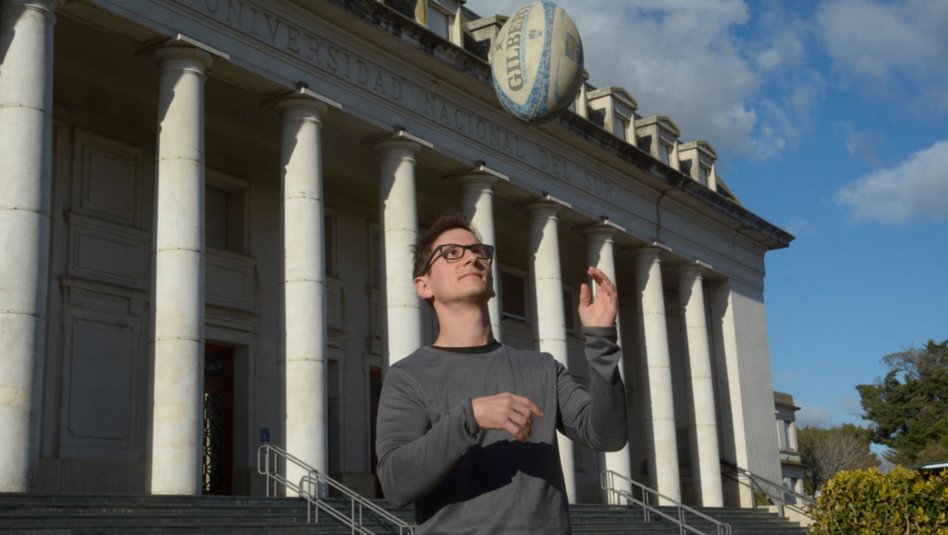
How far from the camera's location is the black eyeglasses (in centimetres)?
352

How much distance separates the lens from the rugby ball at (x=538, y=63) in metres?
11.9

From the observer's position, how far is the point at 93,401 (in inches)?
805

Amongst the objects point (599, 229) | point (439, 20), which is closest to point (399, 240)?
point (439, 20)

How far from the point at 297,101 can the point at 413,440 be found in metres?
16.9

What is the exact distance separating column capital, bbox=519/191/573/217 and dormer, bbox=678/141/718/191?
7707 mm

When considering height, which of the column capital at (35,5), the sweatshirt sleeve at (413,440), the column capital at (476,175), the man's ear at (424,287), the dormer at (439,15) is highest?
the dormer at (439,15)

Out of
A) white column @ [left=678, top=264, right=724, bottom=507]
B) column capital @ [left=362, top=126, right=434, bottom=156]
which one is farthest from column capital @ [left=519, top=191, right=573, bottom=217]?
white column @ [left=678, top=264, right=724, bottom=507]

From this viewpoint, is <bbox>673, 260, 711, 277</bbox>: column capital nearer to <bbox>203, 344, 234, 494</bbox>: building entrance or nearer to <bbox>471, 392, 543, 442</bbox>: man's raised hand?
<bbox>203, 344, 234, 494</bbox>: building entrance

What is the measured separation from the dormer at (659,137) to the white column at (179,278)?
1619cm

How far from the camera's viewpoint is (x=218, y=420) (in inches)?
908

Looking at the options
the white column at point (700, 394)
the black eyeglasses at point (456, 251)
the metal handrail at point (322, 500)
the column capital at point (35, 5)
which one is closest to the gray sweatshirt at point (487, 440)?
the black eyeglasses at point (456, 251)

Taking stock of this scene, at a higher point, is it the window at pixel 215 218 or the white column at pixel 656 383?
the window at pixel 215 218

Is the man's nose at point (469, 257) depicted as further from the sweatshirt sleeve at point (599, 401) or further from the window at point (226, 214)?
the window at point (226, 214)

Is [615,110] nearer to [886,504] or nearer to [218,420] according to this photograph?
[218,420]
